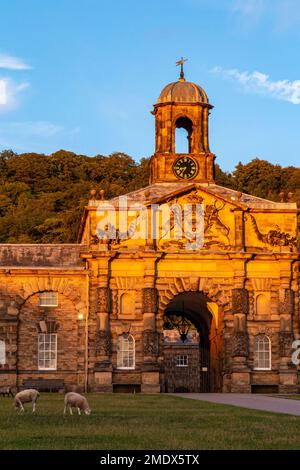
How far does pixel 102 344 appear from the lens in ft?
178

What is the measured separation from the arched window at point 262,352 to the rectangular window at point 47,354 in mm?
11501

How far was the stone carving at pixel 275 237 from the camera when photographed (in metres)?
56.3

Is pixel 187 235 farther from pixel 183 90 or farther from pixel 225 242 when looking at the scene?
pixel 183 90

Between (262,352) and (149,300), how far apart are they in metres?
7.30

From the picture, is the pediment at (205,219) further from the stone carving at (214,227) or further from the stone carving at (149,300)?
the stone carving at (149,300)

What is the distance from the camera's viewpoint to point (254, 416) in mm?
27875

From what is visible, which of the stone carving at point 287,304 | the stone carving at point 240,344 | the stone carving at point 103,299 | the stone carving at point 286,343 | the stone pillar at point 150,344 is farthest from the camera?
the stone carving at point 287,304

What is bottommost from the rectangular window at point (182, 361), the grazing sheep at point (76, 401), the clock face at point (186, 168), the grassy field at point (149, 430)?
the grassy field at point (149, 430)

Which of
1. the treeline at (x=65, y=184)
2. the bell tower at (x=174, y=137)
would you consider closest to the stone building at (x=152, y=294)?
the bell tower at (x=174, y=137)

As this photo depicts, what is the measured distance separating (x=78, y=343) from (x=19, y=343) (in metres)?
3.40

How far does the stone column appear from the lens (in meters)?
54.1

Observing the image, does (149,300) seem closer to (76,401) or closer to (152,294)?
(152,294)

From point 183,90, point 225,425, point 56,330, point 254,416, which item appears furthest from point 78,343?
point 225,425

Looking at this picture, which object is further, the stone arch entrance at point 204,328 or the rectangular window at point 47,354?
the stone arch entrance at point 204,328
